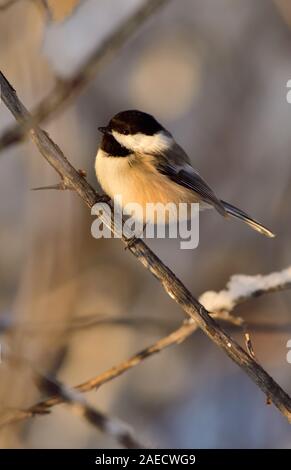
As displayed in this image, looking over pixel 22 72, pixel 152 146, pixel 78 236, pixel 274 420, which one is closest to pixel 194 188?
pixel 152 146

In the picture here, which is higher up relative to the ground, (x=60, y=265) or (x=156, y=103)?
(x=156, y=103)

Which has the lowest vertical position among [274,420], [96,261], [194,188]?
[274,420]

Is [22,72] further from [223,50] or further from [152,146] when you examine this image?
[223,50]

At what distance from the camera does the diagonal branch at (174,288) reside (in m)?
1.31

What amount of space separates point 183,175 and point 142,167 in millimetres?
151

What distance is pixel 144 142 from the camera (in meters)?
1.87

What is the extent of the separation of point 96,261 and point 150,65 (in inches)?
42.9

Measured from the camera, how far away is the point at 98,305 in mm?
2803

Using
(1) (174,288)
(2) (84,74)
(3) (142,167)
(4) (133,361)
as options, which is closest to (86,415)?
(4) (133,361)

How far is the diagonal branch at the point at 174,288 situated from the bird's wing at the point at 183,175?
44 cm

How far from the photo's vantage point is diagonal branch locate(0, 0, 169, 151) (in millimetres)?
1705

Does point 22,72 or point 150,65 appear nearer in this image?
point 22,72

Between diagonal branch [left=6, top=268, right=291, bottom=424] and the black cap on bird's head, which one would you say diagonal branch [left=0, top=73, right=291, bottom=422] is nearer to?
diagonal branch [left=6, top=268, right=291, bottom=424]

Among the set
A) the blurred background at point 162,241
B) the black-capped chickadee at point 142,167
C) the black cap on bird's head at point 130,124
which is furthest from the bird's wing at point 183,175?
the blurred background at point 162,241
